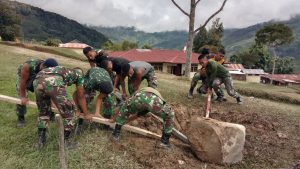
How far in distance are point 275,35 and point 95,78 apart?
145 ft

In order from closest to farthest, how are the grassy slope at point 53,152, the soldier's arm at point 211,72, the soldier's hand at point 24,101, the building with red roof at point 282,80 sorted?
the grassy slope at point 53,152 < the soldier's hand at point 24,101 < the soldier's arm at point 211,72 < the building with red roof at point 282,80

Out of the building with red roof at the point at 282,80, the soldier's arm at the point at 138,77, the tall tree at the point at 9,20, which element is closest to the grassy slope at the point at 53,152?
the soldier's arm at the point at 138,77

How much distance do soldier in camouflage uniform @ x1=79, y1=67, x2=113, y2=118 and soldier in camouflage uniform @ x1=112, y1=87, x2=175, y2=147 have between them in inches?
18.6

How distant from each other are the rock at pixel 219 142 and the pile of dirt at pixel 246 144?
167mm

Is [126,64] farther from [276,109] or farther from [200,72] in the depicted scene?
[276,109]

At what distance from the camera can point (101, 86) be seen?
6.14 meters

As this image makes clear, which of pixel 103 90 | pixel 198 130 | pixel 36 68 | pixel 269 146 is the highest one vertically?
pixel 36 68

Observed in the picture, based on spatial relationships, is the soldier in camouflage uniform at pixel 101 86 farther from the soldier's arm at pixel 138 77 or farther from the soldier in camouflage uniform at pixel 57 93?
the soldier's arm at pixel 138 77

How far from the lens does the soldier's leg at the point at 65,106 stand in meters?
5.51

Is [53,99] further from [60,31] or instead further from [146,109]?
[60,31]

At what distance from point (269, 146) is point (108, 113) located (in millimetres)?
3509

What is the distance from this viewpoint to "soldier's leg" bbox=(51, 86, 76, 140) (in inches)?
217

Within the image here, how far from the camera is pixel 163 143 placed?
6148 millimetres

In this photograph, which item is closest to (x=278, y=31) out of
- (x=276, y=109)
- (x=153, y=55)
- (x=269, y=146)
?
(x=153, y=55)
